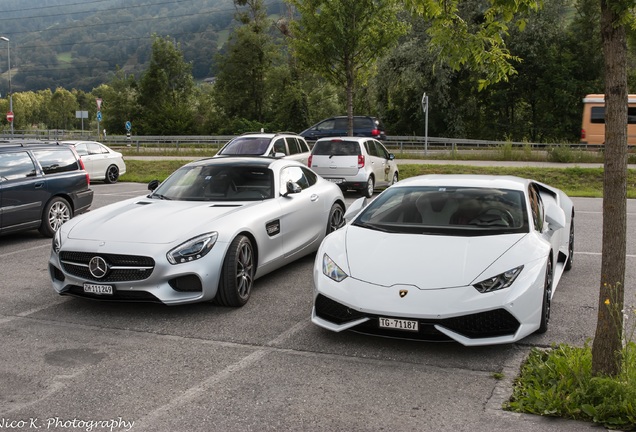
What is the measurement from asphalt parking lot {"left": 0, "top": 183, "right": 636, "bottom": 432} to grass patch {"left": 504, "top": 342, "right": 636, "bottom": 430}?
0.10 meters

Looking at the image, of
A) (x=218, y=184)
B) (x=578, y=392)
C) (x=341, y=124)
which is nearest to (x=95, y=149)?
(x=341, y=124)

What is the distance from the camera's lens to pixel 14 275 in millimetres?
8688

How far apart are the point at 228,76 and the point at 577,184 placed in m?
42.3

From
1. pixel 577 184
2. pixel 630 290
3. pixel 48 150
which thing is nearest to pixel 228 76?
pixel 577 184

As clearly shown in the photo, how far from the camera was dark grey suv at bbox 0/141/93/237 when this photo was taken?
10.8 meters

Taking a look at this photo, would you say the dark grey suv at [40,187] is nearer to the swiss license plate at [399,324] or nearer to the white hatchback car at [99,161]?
the swiss license plate at [399,324]

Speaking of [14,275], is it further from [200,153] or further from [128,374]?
[200,153]

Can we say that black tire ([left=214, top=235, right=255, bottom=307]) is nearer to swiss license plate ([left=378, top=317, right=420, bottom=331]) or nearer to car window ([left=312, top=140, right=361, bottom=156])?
swiss license plate ([left=378, top=317, right=420, bottom=331])

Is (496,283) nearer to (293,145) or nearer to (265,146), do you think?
(265,146)

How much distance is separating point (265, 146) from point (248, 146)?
0.54 m

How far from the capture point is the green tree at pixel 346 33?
1081 inches

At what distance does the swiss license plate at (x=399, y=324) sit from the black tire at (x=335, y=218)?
4.14m

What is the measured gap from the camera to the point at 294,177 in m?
9.05

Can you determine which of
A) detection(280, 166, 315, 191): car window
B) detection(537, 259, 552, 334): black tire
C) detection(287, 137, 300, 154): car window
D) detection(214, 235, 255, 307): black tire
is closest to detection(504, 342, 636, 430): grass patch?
detection(537, 259, 552, 334): black tire
